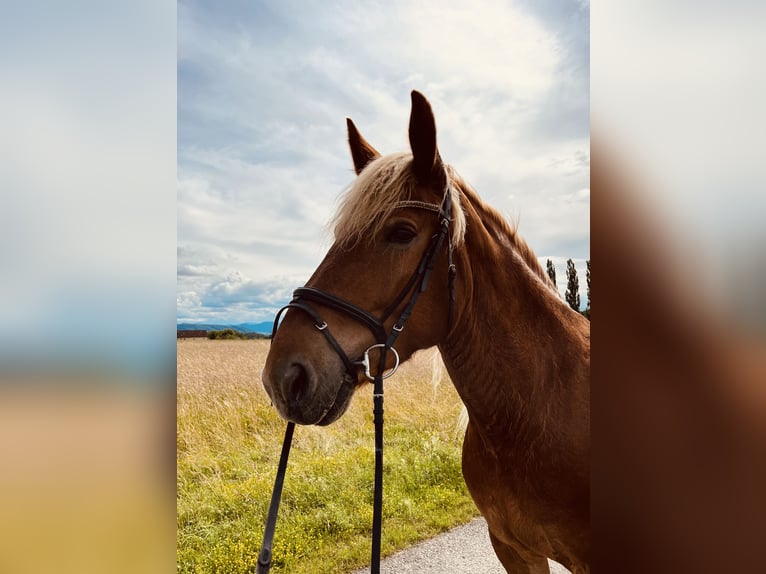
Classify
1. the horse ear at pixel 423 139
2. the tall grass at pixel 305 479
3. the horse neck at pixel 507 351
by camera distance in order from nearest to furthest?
the horse ear at pixel 423 139 → the horse neck at pixel 507 351 → the tall grass at pixel 305 479

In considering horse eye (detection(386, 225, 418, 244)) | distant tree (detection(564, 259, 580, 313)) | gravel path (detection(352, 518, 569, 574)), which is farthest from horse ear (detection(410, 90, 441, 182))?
gravel path (detection(352, 518, 569, 574))

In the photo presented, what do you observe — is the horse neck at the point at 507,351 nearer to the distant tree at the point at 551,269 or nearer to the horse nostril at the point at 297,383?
the distant tree at the point at 551,269

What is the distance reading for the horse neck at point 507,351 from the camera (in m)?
1.68

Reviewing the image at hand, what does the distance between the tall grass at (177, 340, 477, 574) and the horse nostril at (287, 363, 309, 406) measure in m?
1.07

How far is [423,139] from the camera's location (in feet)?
5.25

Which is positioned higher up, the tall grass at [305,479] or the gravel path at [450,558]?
the tall grass at [305,479]

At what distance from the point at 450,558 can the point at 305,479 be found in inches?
55.1

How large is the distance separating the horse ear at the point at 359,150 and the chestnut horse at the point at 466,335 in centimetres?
38

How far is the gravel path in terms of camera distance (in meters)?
3.18

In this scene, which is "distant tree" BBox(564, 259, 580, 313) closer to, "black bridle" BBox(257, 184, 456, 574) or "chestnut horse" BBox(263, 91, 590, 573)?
"chestnut horse" BBox(263, 91, 590, 573)

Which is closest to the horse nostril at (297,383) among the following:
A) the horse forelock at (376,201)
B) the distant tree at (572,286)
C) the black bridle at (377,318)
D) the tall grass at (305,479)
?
the black bridle at (377,318)
